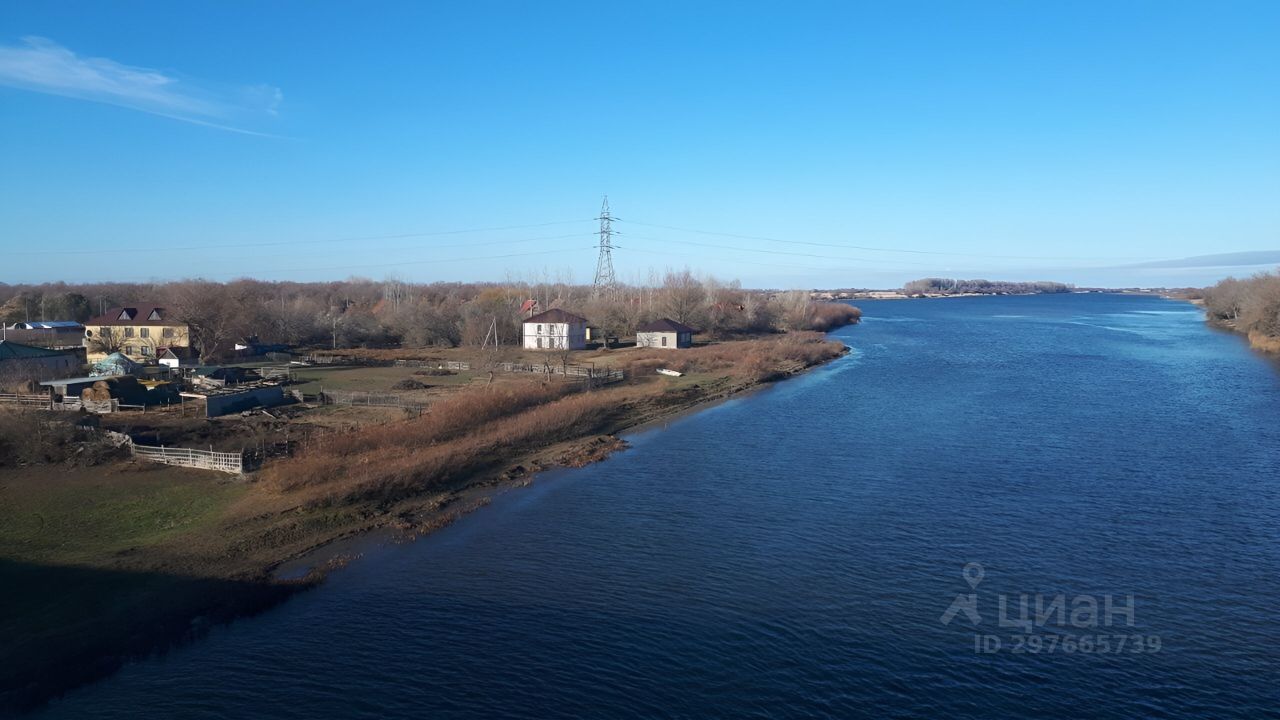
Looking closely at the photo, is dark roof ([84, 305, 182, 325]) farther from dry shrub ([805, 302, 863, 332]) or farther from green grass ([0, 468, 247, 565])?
dry shrub ([805, 302, 863, 332])

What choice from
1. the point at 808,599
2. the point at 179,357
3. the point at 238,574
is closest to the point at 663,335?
the point at 179,357

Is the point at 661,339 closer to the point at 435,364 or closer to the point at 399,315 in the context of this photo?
the point at 435,364

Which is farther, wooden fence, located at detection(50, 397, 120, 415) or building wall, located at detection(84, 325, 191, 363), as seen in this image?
building wall, located at detection(84, 325, 191, 363)

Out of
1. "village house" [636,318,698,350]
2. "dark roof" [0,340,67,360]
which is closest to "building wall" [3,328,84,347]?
"dark roof" [0,340,67,360]

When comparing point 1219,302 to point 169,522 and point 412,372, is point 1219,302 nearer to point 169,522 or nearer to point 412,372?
point 412,372

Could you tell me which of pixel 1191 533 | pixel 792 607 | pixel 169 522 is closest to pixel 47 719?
pixel 169 522

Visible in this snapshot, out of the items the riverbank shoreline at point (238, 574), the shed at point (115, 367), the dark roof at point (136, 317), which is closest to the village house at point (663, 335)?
the dark roof at point (136, 317)
